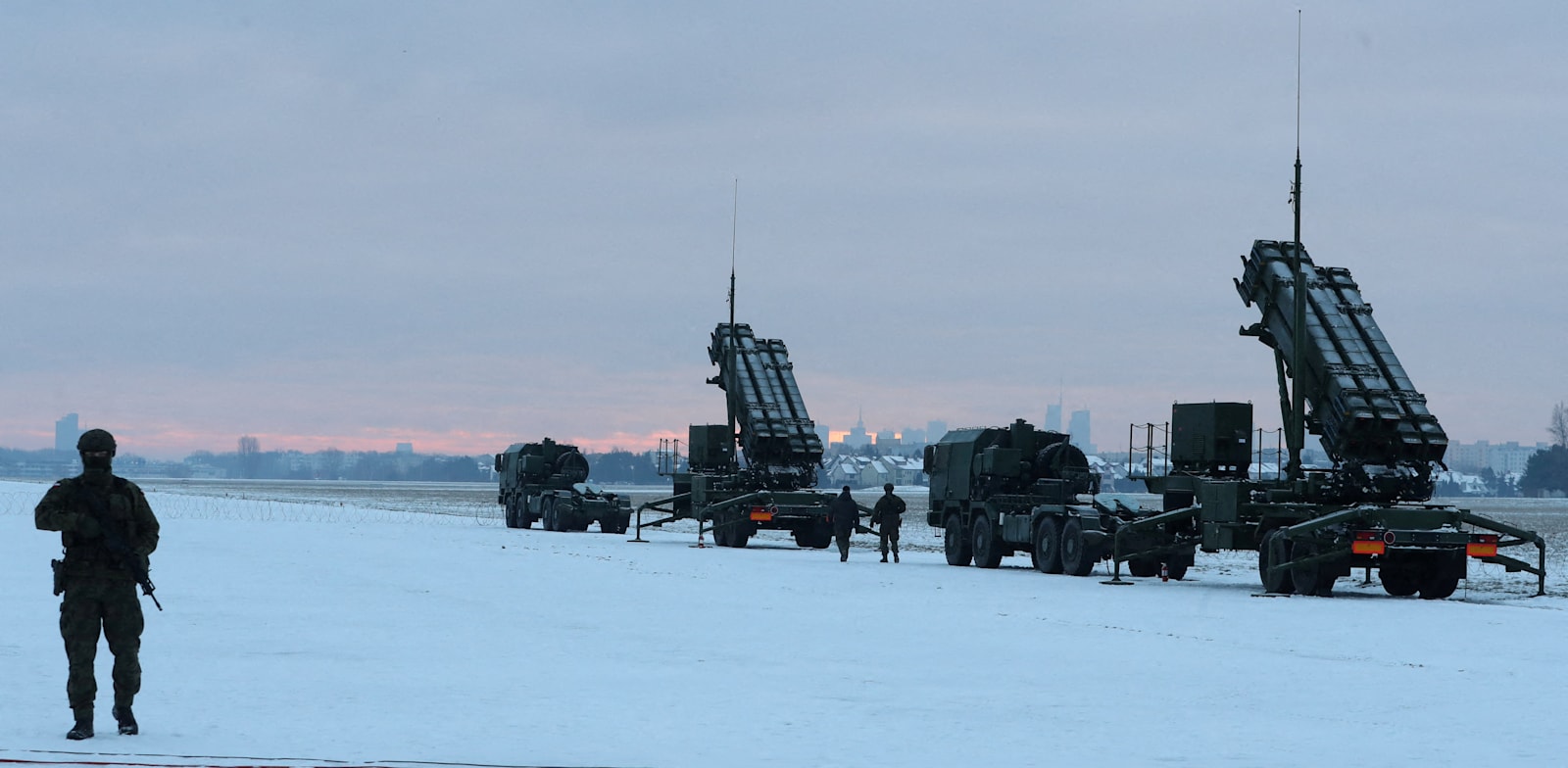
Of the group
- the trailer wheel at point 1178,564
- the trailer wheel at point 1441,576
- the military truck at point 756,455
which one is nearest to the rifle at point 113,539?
the trailer wheel at point 1441,576

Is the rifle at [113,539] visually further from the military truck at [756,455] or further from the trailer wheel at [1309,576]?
the military truck at [756,455]

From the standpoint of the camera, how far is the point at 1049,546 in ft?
103

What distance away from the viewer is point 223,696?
40.6 ft

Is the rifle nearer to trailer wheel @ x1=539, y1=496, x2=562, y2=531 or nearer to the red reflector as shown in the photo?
the red reflector

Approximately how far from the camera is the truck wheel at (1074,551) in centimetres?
3002

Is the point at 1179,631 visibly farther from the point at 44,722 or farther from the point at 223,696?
the point at 44,722

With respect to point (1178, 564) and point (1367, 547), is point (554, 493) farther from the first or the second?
point (1367, 547)

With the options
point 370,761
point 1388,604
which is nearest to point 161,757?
point 370,761

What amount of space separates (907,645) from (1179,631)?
140 inches

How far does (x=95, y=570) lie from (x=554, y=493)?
41346mm

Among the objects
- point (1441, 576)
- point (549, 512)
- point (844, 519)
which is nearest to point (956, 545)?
point (844, 519)

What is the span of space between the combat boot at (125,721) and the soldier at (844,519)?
24412 mm

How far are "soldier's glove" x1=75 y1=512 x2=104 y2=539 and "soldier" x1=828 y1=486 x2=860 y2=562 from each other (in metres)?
24.7

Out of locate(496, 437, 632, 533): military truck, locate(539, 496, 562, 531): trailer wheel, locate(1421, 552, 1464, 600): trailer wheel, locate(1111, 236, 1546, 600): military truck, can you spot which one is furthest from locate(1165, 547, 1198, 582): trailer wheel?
locate(539, 496, 562, 531): trailer wheel
